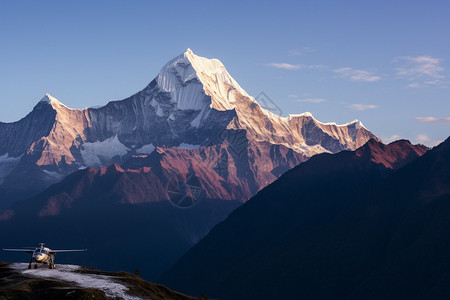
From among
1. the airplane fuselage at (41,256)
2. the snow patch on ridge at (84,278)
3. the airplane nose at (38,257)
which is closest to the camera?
the snow patch on ridge at (84,278)

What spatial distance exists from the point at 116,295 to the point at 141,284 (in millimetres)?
14425

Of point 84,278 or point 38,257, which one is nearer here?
point 84,278

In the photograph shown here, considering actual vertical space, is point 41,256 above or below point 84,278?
above

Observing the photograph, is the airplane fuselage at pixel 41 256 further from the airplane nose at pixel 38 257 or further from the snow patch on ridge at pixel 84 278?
the snow patch on ridge at pixel 84 278

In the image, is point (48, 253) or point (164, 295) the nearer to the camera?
point (164, 295)

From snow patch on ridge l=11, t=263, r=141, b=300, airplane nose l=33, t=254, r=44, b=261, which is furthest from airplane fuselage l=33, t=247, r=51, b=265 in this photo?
snow patch on ridge l=11, t=263, r=141, b=300

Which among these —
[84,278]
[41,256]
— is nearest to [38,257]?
[41,256]

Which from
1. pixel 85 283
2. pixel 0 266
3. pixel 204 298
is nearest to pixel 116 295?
pixel 85 283

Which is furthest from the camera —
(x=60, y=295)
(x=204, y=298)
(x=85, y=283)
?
(x=204, y=298)

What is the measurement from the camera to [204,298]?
141250 millimetres

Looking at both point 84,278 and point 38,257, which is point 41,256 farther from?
point 84,278

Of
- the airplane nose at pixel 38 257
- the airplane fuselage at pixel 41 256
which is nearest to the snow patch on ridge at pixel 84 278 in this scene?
the airplane fuselage at pixel 41 256

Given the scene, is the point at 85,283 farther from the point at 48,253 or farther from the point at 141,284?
the point at 48,253

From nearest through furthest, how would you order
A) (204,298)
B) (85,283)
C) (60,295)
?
(60,295), (85,283), (204,298)
